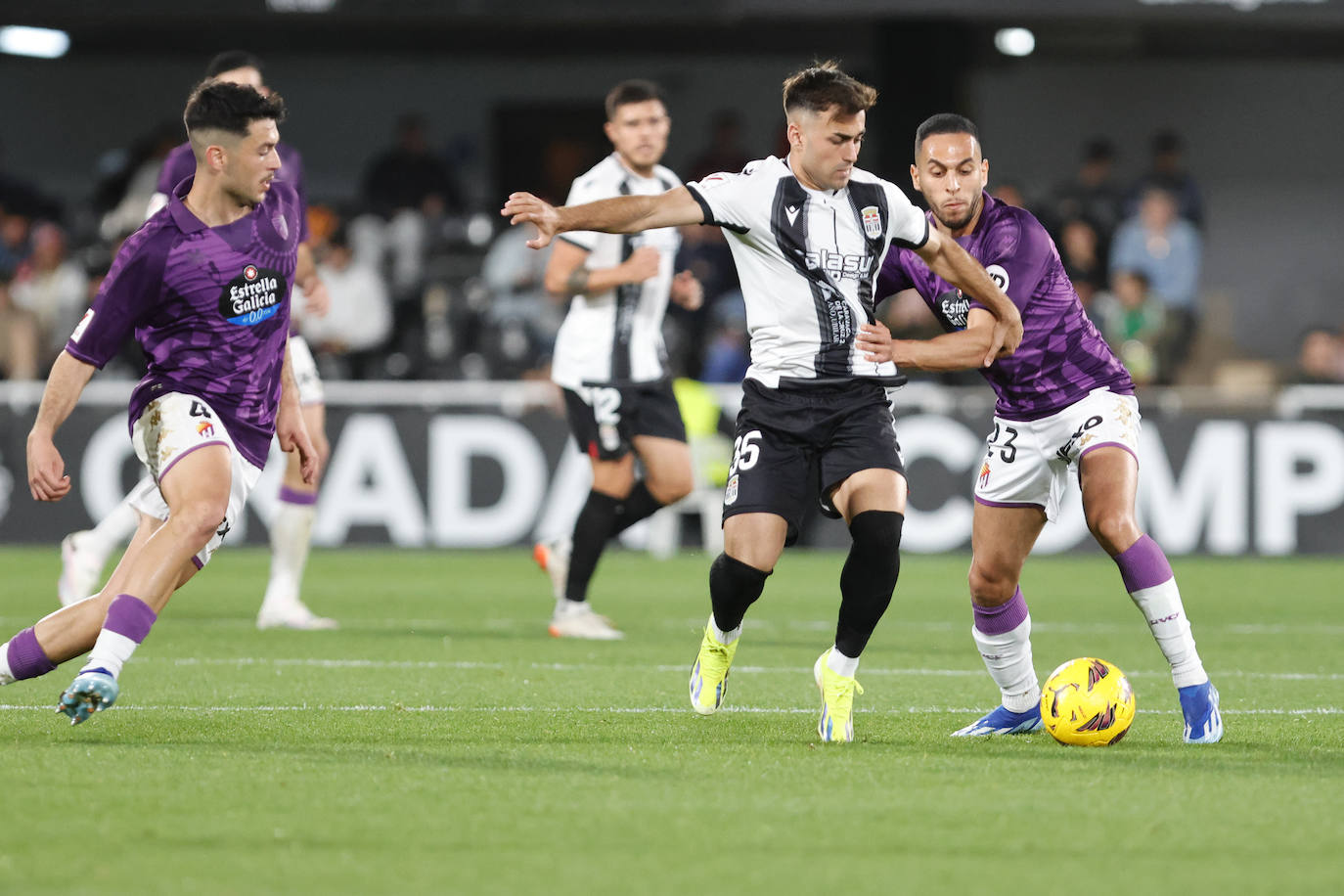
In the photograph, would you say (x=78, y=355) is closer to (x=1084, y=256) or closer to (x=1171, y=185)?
(x=1084, y=256)

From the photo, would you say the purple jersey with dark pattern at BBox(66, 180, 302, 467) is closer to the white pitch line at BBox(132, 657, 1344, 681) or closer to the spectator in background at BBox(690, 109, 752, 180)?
the white pitch line at BBox(132, 657, 1344, 681)

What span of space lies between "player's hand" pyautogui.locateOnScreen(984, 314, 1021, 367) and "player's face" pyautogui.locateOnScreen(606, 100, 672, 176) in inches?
137

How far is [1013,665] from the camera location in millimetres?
5953

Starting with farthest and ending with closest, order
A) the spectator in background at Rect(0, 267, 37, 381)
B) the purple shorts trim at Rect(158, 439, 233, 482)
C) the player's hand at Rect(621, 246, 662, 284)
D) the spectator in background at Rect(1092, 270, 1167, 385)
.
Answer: the spectator in background at Rect(0, 267, 37, 381) → the spectator in background at Rect(1092, 270, 1167, 385) → the player's hand at Rect(621, 246, 662, 284) → the purple shorts trim at Rect(158, 439, 233, 482)

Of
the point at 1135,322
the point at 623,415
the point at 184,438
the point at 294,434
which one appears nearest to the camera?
the point at 184,438

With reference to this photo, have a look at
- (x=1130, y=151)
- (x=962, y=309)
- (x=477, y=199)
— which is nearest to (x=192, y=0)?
(x=477, y=199)

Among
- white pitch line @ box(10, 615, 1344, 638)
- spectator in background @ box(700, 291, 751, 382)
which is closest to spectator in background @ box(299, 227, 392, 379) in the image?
spectator in background @ box(700, 291, 751, 382)

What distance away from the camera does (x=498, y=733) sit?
5668 millimetres

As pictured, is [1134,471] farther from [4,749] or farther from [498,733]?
[4,749]

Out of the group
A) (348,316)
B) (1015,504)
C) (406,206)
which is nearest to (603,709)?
(1015,504)

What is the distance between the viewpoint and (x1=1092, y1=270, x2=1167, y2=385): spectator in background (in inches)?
589

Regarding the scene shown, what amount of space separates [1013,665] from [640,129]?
381 cm

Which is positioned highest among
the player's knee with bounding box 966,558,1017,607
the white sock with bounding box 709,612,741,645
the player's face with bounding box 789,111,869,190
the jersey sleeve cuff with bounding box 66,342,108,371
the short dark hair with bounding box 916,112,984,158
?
the short dark hair with bounding box 916,112,984,158

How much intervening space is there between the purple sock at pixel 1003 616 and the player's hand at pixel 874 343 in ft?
3.27
